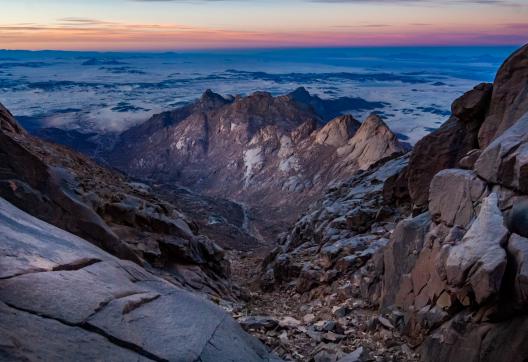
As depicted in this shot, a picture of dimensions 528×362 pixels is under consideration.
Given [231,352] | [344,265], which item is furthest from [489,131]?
[231,352]

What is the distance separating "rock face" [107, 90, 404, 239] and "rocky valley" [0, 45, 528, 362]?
1905 inches

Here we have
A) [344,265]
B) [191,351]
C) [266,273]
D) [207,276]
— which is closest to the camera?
[191,351]

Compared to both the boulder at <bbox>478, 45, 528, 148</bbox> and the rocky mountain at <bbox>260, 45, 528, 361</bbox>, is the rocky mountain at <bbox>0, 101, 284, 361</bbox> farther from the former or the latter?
the boulder at <bbox>478, 45, 528, 148</bbox>

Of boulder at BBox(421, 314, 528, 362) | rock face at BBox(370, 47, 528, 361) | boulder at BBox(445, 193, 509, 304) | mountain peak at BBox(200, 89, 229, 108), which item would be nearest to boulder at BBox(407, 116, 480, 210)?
rock face at BBox(370, 47, 528, 361)

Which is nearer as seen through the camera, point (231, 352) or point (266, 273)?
point (231, 352)

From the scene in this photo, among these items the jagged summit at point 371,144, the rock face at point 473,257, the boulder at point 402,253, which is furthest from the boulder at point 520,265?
the jagged summit at point 371,144

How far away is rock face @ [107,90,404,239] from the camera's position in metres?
89.2

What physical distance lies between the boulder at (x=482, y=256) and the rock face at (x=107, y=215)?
11308 mm

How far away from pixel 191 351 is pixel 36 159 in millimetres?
11040

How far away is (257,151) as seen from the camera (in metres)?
120

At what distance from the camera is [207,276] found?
2447 cm

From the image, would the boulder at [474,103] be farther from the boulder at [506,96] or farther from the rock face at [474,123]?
the boulder at [506,96]

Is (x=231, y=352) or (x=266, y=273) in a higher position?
(x=231, y=352)

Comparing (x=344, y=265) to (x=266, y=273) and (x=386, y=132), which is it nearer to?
(x=266, y=273)
